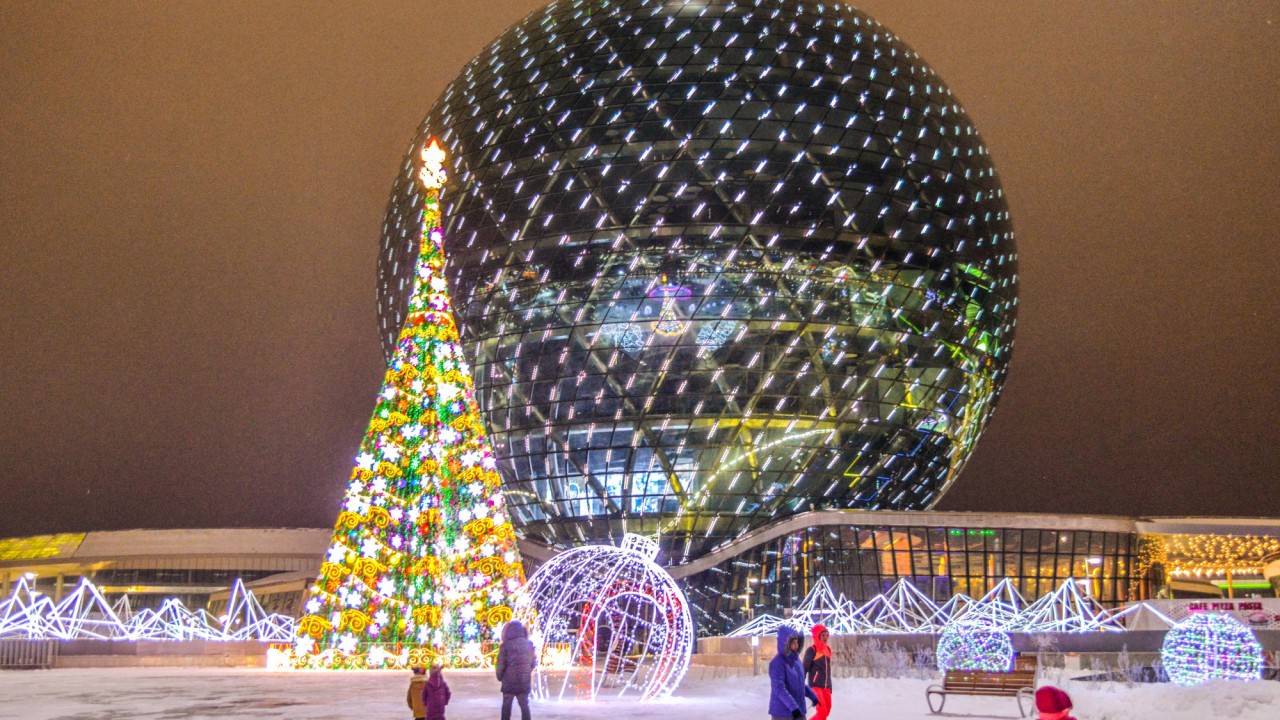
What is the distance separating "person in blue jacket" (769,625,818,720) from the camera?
353 inches

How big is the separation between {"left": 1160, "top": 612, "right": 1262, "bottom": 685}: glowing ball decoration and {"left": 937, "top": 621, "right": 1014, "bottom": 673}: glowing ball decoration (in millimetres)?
2962

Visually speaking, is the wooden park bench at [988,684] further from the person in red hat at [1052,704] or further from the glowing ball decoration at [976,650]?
the person in red hat at [1052,704]

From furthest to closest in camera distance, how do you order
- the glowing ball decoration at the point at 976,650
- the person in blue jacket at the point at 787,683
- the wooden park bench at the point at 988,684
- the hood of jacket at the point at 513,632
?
the glowing ball decoration at the point at 976,650
the wooden park bench at the point at 988,684
the hood of jacket at the point at 513,632
the person in blue jacket at the point at 787,683

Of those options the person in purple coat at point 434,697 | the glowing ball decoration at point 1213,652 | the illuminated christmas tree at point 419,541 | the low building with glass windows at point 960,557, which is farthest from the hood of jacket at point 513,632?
the low building with glass windows at point 960,557

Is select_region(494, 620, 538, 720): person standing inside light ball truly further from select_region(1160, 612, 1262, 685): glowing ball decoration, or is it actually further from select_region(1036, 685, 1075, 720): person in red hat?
select_region(1160, 612, 1262, 685): glowing ball decoration

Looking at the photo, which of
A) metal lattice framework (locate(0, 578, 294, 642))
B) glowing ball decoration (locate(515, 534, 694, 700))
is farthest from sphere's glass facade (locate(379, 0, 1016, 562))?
glowing ball decoration (locate(515, 534, 694, 700))

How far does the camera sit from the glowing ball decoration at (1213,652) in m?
14.1

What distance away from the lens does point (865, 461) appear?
35.9 metres

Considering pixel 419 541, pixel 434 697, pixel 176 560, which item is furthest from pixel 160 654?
pixel 176 560

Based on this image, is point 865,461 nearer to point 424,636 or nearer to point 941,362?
point 941,362

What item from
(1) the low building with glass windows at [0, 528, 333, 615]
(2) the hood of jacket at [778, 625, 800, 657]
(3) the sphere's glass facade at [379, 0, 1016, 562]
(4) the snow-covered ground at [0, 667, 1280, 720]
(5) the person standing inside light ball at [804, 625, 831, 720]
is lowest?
(4) the snow-covered ground at [0, 667, 1280, 720]

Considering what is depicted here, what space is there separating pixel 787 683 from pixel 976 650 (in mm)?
9245

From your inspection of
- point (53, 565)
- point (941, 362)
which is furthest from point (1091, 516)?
point (53, 565)

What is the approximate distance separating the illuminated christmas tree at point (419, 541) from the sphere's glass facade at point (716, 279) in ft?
38.3
